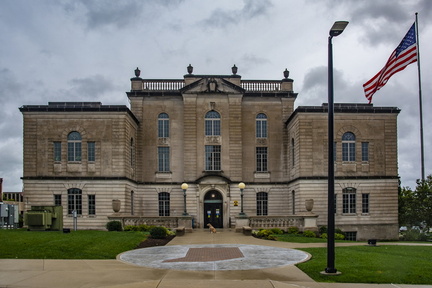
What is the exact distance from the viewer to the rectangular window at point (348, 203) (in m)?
43.6

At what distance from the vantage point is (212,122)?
1863 inches

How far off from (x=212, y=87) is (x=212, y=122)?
10.9 feet

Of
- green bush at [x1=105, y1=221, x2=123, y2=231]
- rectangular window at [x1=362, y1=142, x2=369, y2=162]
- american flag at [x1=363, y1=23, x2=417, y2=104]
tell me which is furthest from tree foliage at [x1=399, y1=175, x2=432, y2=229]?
green bush at [x1=105, y1=221, x2=123, y2=231]

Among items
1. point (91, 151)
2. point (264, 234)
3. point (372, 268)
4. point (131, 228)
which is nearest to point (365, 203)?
point (264, 234)

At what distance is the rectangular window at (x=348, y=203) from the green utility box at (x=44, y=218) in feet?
78.8

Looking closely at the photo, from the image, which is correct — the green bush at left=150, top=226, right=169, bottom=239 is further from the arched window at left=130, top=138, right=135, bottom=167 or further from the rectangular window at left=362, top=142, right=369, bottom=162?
the rectangular window at left=362, top=142, right=369, bottom=162

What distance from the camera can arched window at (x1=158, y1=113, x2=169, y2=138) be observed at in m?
48.0

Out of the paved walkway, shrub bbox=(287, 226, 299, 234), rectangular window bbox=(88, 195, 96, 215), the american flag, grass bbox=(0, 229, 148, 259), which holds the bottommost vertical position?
shrub bbox=(287, 226, 299, 234)

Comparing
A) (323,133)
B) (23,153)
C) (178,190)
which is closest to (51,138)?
(23,153)

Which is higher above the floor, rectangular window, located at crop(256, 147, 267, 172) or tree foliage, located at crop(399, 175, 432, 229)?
rectangular window, located at crop(256, 147, 267, 172)

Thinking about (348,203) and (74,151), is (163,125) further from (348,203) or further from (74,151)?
(348,203)

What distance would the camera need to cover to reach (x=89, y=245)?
23.9m

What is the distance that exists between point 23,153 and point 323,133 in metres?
25.8

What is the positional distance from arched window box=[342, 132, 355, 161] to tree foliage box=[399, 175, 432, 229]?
6225mm
